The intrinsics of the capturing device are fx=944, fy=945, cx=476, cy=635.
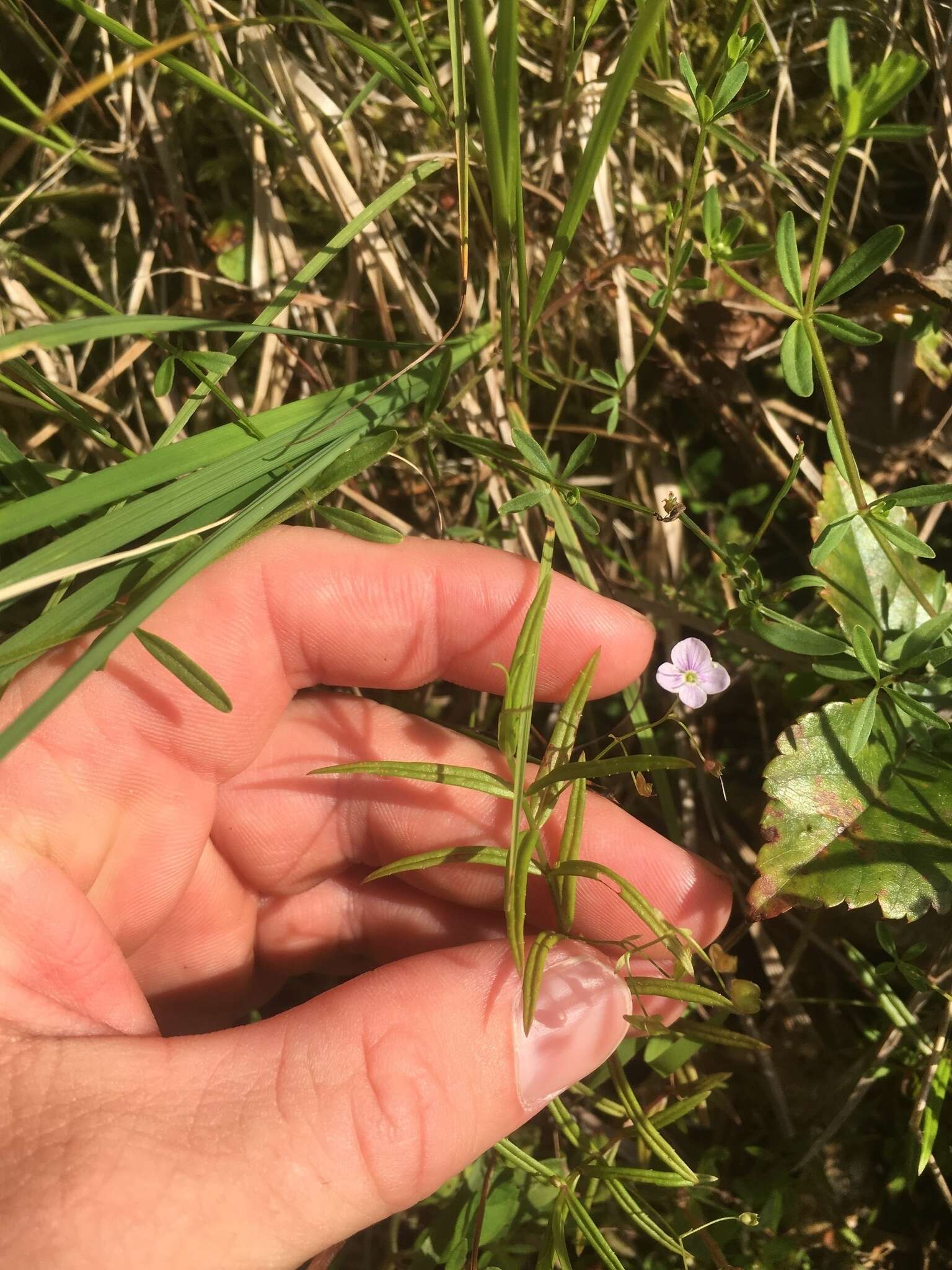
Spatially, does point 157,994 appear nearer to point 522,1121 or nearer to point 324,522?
point 522,1121

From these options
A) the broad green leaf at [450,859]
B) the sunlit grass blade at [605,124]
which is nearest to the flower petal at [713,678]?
the broad green leaf at [450,859]

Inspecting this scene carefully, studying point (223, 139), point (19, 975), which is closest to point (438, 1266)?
point (19, 975)

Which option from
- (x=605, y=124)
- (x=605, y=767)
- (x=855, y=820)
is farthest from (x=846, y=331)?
(x=855, y=820)

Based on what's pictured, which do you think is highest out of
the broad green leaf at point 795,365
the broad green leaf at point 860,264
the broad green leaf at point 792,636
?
the broad green leaf at point 860,264

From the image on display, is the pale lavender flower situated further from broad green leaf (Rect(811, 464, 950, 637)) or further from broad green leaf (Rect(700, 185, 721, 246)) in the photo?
broad green leaf (Rect(700, 185, 721, 246))

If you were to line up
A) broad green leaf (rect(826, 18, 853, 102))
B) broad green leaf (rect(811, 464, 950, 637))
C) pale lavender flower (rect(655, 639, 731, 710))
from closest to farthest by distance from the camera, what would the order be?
broad green leaf (rect(826, 18, 853, 102))
pale lavender flower (rect(655, 639, 731, 710))
broad green leaf (rect(811, 464, 950, 637))

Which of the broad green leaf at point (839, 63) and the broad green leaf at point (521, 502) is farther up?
the broad green leaf at point (839, 63)

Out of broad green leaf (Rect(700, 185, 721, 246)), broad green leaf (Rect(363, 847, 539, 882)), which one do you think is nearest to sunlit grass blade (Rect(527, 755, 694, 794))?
broad green leaf (Rect(363, 847, 539, 882))

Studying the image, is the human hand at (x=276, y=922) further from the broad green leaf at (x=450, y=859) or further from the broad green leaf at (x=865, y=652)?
the broad green leaf at (x=865, y=652)

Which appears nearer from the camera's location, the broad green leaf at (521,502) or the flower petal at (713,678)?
the broad green leaf at (521,502)
